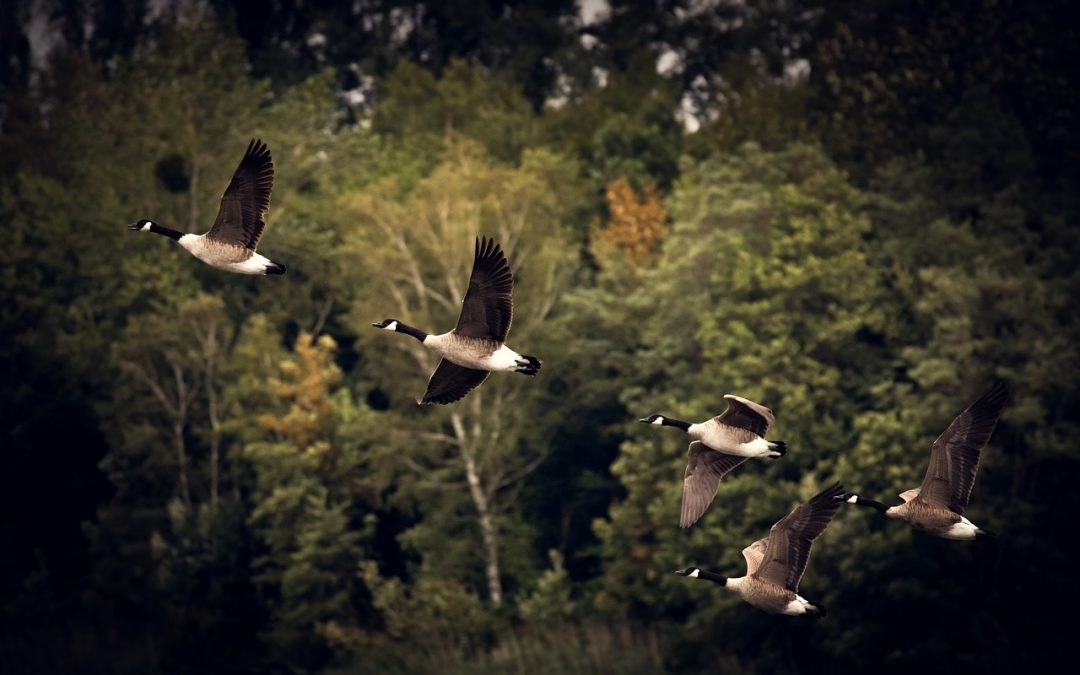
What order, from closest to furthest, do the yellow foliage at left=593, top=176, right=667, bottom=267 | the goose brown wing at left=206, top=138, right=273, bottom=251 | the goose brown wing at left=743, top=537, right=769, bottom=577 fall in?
the goose brown wing at left=206, top=138, right=273, bottom=251 < the goose brown wing at left=743, top=537, right=769, bottom=577 < the yellow foliage at left=593, top=176, right=667, bottom=267

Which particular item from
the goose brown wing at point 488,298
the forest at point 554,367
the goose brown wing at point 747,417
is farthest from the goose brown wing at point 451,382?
the forest at point 554,367

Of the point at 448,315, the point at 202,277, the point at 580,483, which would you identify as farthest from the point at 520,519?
the point at 202,277

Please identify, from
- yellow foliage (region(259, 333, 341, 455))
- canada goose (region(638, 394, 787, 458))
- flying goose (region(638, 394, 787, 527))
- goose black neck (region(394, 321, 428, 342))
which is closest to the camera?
goose black neck (region(394, 321, 428, 342))

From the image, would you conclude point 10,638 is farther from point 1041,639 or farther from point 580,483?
point 1041,639

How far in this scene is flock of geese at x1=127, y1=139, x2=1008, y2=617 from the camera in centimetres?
2045

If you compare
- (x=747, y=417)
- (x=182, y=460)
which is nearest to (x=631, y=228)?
(x=182, y=460)

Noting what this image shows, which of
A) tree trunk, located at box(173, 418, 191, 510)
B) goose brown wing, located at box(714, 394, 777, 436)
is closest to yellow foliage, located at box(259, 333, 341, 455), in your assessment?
tree trunk, located at box(173, 418, 191, 510)

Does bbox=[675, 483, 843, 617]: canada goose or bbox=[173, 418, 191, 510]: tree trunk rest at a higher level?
bbox=[173, 418, 191, 510]: tree trunk

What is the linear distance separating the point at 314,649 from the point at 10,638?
10317mm

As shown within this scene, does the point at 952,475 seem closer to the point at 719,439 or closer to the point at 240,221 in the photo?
the point at 719,439

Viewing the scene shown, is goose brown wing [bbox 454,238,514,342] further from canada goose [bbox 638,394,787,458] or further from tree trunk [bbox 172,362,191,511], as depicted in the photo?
tree trunk [bbox 172,362,191,511]

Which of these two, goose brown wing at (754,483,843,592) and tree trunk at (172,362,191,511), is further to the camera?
tree trunk at (172,362,191,511)

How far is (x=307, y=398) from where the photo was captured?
52031mm

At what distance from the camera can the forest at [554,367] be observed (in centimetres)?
4325
